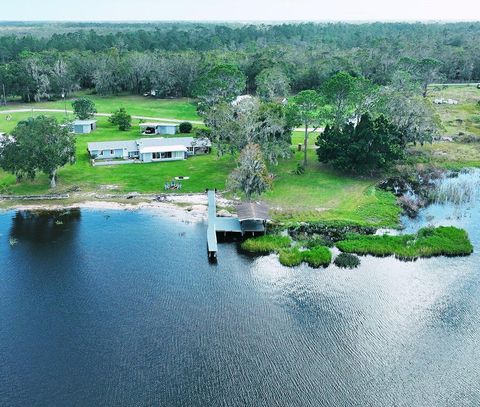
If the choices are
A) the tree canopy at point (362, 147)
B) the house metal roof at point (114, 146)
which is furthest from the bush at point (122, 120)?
the tree canopy at point (362, 147)

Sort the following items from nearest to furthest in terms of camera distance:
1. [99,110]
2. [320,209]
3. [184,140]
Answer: [320,209] < [184,140] < [99,110]

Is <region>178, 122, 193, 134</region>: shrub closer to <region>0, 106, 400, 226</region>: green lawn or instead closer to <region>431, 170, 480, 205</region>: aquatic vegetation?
<region>0, 106, 400, 226</region>: green lawn

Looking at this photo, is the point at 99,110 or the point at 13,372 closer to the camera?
the point at 13,372

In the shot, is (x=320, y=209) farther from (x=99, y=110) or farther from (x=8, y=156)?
(x=99, y=110)

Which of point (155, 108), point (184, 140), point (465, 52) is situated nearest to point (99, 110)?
point (155, 108)

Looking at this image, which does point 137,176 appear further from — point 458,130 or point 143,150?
point 458,130

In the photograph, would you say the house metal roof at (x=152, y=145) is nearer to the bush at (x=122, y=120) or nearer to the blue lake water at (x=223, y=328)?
the bush at (x=122, y=120)

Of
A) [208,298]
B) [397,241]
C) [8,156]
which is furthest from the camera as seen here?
[8,156]

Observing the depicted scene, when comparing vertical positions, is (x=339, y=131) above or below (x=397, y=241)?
above
